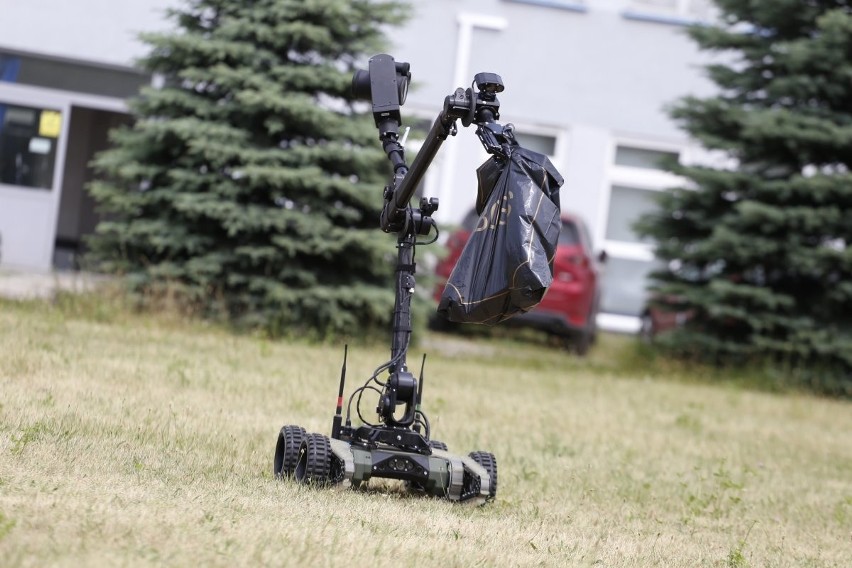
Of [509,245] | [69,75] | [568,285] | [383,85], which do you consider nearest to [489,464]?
[509,245]

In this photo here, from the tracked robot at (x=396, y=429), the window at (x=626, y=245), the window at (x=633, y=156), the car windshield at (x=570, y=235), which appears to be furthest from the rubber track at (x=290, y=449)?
the window at (x=633, y=156)

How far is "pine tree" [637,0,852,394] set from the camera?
1390 cm

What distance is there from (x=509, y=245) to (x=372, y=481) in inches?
68.7

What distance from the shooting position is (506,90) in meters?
18.5

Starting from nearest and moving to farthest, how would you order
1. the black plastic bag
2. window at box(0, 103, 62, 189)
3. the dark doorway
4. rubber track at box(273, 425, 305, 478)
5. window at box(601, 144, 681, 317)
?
1. the black plastic bag
2. rubber track at box(273, 425, 305, 478)
3. window at box(0, 103, 62, 189)
4. window at box(601, 144, 681, 317)
5. the dark doorway

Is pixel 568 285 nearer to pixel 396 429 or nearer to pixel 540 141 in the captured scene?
pixel 540 141

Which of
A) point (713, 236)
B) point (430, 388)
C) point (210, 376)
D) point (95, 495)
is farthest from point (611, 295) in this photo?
point (95, 495)

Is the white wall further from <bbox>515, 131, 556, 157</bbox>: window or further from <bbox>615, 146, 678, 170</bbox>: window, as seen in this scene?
<bbox>615, 146, 678, 170</bbox>: window

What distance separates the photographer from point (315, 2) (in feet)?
42.3

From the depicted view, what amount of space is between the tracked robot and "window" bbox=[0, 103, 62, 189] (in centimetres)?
1149

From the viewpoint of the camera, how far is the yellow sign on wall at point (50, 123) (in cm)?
1697

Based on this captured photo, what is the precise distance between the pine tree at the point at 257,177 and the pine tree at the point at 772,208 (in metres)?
3.48

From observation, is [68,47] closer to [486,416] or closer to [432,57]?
[432,57]

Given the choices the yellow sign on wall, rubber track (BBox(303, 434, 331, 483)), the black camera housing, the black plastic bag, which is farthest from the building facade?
the black plastic bag
